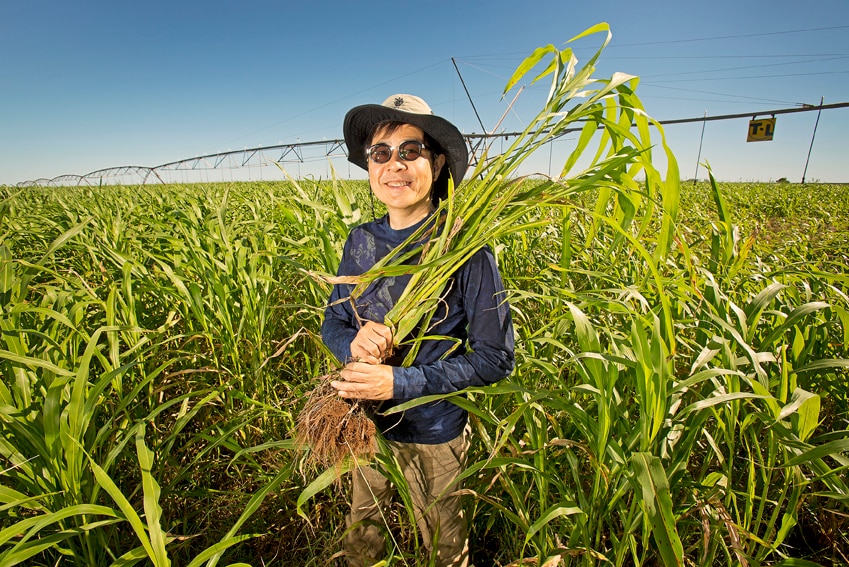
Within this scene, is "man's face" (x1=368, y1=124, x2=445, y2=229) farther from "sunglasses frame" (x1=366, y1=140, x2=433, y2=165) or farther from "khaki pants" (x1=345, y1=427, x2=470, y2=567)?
"khaki pants" (x1=345, y1=427, x2=470, y2=567)

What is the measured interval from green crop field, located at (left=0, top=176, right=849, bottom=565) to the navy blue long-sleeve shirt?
0.10 m

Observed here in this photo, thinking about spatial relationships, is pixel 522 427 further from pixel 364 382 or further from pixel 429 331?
pixel 364 382

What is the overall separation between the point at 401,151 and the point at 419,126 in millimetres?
94

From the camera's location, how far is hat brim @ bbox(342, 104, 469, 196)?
1091 millimetres

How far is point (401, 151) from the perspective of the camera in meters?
1.09

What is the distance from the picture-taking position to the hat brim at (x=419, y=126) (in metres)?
1.09

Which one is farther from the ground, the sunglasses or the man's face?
the sunglasses

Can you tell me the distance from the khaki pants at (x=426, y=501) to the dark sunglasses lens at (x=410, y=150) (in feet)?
2.57

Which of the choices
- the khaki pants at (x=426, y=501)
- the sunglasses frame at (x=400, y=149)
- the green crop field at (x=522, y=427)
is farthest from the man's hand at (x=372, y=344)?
the sunglasses frame at (x=400, y=149)

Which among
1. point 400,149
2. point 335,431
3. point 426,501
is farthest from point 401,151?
point 426,501

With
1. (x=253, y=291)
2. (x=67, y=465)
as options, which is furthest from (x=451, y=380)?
(x=253, y=291)

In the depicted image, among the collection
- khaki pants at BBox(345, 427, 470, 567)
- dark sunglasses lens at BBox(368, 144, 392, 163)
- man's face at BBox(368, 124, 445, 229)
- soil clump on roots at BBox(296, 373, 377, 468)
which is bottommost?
khaki pants at BBox(345, 427, 470, 567)

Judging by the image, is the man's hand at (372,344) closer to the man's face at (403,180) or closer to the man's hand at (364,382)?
the man's hand at (364,382)

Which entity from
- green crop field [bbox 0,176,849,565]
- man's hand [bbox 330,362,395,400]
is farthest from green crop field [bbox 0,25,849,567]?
man's hand [bbox 330,362,395,400]
